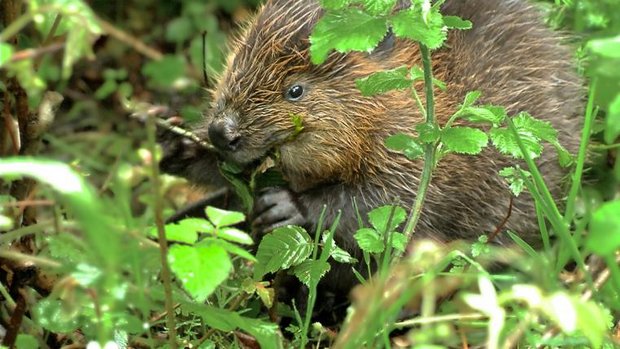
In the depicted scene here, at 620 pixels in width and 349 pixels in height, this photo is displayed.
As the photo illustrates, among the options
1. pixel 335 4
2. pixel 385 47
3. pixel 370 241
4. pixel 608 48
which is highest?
pixel 335 4

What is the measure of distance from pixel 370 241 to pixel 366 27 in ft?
1.89

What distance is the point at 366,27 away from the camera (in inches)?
84.4

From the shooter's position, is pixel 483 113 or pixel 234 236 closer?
pixel 234 236

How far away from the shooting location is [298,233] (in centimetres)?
254

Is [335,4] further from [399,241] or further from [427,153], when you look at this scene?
[399,241]

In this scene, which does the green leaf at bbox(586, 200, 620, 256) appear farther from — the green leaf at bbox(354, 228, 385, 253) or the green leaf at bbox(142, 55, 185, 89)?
the green leaf at bbox(142, 55, 185, 89)

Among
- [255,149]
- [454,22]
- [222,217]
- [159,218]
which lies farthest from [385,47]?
[159,218]

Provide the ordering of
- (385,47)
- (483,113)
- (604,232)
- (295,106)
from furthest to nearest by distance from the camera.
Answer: (385,47), (295,106), (483,113), (604,232)

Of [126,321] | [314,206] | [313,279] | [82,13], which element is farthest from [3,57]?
[314,206]

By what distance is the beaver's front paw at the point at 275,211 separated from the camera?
3094 mm

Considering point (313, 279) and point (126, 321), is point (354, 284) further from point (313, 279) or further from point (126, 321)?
point (126, 321)

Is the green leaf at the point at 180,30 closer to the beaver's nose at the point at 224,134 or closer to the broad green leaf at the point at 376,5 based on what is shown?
the beaver's nose at the point at 224,134

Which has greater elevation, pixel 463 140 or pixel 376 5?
pixel 376 5

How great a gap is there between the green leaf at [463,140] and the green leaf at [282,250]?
0.49m
